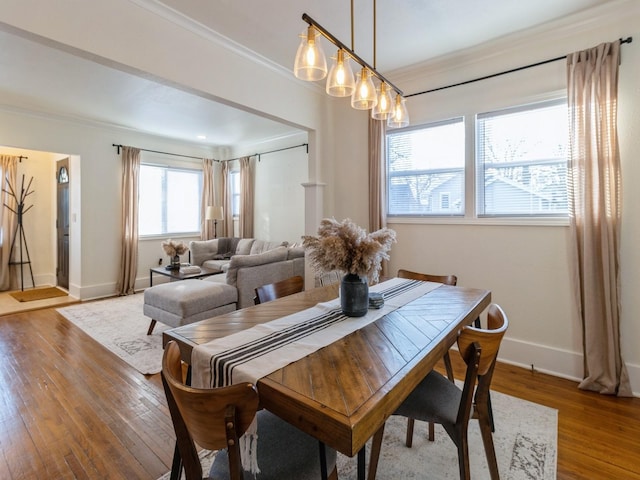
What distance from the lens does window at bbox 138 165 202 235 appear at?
5.94 metres

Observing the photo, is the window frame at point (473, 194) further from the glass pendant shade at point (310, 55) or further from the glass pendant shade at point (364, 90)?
the glass pendant shade at point (310, 55)

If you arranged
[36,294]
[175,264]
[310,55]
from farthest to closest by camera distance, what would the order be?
[36,294], [175,264], [310,55]

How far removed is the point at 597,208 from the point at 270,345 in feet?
8.35

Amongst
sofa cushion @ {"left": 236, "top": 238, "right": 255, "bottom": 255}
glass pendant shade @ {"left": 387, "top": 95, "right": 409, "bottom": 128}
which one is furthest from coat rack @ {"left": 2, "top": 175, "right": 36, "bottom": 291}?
glass pendant shade @ {"left": 387, "top": 95, "right": 409, "bottom": 128}

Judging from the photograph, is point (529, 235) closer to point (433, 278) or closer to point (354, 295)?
point (433, 278)

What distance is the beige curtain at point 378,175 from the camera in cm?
333

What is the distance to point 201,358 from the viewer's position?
1.15 m

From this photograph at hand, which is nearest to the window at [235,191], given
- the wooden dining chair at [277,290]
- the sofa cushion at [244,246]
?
the sofa cushion at [244,246]

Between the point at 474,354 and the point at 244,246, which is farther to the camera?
the point at 244,246

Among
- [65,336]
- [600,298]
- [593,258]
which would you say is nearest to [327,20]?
[593,258]

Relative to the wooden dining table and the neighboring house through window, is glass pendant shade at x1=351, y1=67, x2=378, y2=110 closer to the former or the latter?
the wooden dining table

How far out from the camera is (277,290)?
7.01 ft

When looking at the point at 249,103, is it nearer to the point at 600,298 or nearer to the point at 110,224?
the point at 600,298

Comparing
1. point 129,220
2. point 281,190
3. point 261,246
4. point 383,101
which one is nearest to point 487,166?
point 383,101
